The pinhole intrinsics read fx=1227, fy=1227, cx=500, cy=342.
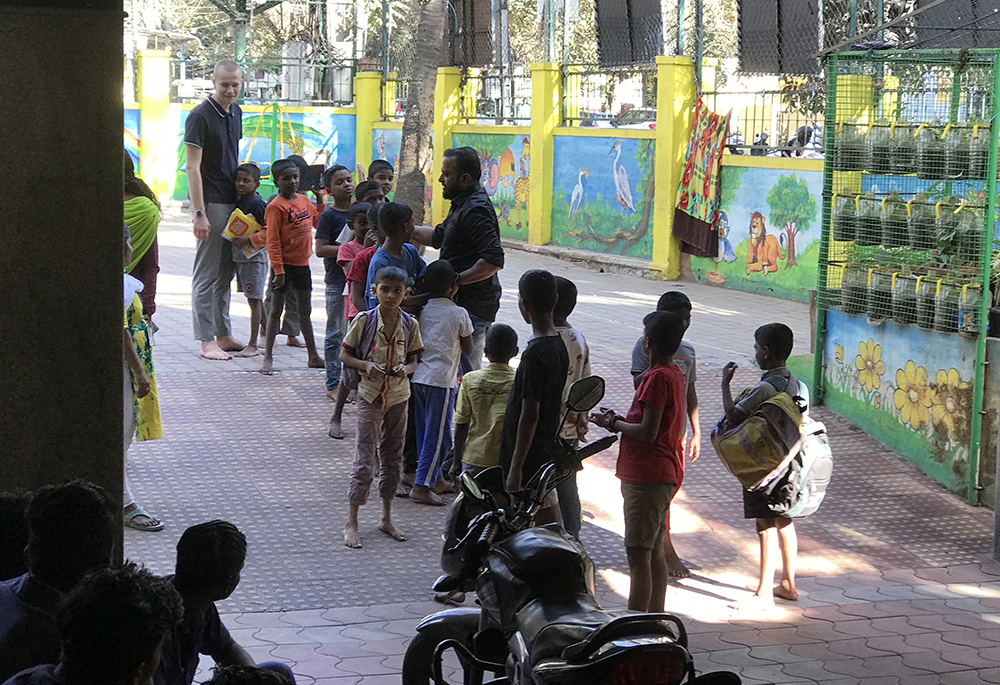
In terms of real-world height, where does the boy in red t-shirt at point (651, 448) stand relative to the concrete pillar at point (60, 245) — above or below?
below

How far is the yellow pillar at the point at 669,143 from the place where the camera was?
675 inches

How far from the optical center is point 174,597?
254 centimetres

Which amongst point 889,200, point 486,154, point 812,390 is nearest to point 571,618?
point 889,200

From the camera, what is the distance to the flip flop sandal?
640 centimetres

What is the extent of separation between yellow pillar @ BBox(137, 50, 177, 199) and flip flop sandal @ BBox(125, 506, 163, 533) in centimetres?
2062

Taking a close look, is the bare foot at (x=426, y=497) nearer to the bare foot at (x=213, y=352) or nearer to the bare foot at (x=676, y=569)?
the bare foot at (x=676, y=569)

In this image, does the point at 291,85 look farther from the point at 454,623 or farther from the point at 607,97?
the point at 454,623

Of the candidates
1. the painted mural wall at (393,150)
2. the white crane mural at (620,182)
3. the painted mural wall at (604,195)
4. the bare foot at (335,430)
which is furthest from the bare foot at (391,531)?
the painted mural wall at (393,150)

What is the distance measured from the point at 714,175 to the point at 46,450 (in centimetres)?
1418

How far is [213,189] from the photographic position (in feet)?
33.0

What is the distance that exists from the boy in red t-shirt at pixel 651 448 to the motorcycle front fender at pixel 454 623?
1.24 meters

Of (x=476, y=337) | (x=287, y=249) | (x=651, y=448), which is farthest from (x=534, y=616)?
(x=287, y=249)

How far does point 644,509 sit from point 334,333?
4518 millimetres

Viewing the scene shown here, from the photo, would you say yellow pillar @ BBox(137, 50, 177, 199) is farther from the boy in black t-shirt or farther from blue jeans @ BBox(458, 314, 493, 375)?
the boy in black t-shirt
